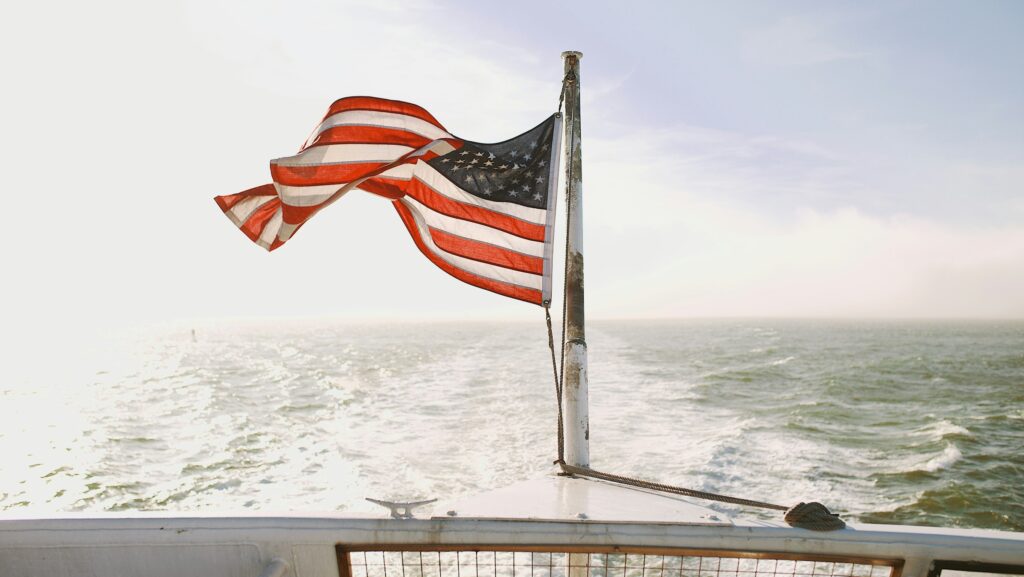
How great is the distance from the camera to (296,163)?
4367 millimetres

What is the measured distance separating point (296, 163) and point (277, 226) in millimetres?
859

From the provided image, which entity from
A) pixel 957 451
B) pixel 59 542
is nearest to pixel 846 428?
pixel 957 451

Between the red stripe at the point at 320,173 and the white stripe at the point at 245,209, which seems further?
the white stripe at the point at 245,209

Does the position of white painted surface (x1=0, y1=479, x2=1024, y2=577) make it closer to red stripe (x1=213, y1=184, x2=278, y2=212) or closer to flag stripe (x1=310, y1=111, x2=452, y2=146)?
red stripe (x1=213, y1=184, x2=278, y2=212)

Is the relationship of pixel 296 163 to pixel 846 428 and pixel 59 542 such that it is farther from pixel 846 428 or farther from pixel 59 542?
pixel 846 428

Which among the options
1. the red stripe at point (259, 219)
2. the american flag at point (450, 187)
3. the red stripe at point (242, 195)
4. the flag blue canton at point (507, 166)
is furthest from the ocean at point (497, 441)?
the flag blue canton at point (507, 166)

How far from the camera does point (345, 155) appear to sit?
466 cm

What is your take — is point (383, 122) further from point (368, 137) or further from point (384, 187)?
point (384, 187)

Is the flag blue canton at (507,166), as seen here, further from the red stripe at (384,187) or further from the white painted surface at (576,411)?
the white painted surface at (576,411)

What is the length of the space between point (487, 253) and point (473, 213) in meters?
0.38

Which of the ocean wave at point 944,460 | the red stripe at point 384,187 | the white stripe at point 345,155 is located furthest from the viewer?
the ocean wave at point 944,460

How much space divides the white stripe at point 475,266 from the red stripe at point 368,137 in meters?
0.62

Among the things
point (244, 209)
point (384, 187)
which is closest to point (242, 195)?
point (244, 209)

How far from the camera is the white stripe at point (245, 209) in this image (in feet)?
16.2
